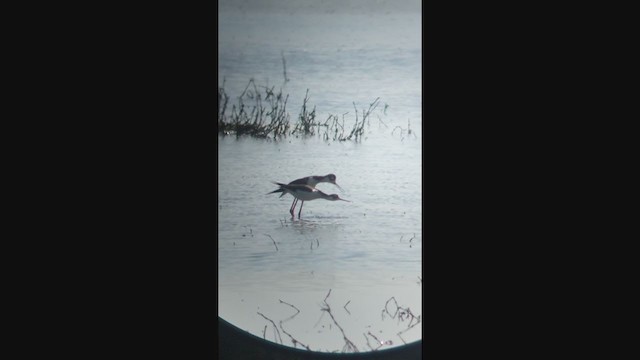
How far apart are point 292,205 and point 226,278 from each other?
354mm

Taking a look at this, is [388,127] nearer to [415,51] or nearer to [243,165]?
[415,51]

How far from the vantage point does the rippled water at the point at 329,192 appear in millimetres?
2824

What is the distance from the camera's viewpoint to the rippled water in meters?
2.82

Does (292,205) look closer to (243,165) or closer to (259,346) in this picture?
(243,165)

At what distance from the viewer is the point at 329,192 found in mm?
2898

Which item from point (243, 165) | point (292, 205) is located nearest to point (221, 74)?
A: point (243, 165)

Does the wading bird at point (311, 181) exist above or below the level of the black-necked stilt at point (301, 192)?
above

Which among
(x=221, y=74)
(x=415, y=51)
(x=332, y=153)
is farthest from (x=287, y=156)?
(x=415, y=51)

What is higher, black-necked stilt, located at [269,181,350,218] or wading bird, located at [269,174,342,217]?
wading bird, located at [269,174,342,217]

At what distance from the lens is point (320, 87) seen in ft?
9.55

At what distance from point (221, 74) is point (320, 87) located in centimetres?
37

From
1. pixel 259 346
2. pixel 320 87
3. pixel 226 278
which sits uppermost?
pixel 320 87

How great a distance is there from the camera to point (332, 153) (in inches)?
115

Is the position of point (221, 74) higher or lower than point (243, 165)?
higher
